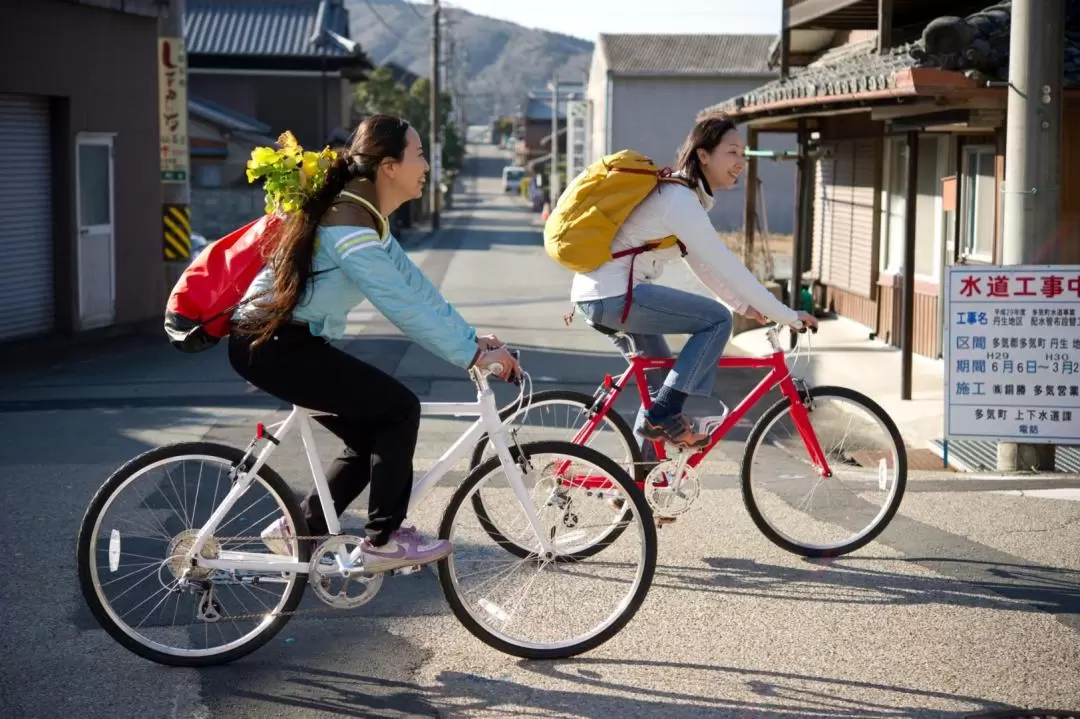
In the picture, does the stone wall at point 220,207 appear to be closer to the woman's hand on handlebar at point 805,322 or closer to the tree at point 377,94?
the tree at point 377,94

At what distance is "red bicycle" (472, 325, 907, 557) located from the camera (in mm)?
6074

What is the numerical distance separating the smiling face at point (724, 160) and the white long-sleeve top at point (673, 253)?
0.15 metres

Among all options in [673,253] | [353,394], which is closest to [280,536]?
[353,394]

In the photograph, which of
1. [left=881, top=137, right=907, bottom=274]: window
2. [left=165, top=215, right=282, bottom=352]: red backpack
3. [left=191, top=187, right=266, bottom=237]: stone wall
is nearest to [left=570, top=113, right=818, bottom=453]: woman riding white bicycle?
[left=165, top=215, right=282, bottom=352]: red backpack

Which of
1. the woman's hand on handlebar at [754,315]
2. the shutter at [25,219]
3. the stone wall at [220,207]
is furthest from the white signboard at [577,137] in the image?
the woman's hand on handlebar at [754,315]

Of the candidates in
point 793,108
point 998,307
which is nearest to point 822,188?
point 793,108

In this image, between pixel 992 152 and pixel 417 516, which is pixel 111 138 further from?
pixel 417 516

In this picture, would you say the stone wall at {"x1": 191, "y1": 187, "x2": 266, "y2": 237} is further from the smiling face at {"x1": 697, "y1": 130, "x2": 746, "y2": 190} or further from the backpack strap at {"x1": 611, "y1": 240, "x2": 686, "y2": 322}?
the backpack strap at {"x1": 611, "y1": 240, "x2": 686, "y2": 322}

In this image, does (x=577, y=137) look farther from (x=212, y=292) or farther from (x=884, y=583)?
(x=212, y=292)

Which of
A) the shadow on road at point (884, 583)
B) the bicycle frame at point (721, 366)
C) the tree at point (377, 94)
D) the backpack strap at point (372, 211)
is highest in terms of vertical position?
the tree at point (377, 94)

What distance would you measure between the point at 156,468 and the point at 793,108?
10872 millimetres

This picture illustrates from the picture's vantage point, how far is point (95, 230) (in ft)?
55.6

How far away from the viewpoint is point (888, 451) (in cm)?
633

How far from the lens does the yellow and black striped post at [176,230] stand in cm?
1744
